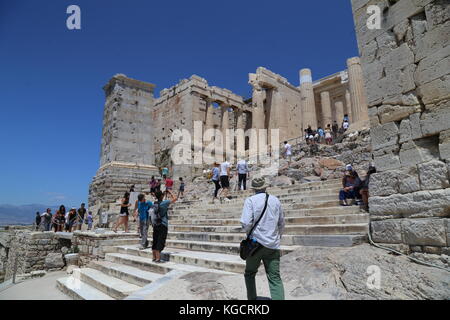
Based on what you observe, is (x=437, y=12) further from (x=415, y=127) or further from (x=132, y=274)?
(x=132, y=274)

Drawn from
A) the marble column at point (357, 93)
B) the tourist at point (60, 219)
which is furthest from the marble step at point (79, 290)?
the marble column at point (357, 93)

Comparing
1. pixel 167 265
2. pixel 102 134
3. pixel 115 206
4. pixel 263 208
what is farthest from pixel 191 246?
pixel 102 134

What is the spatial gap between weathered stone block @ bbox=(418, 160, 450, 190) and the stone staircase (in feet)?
3.72

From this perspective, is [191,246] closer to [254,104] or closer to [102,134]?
[102,134]

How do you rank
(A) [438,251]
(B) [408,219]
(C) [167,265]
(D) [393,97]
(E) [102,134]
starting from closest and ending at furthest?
(A) [438,251] → (B) [408,219] → (D) [393,97] → (C) [167,265] → (E) [102,134]

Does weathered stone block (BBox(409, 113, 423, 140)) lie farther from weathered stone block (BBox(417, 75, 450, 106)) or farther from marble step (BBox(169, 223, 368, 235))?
marble step (BBox(169, 223, 368, 235))

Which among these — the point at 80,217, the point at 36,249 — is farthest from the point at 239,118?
the point at 36,249

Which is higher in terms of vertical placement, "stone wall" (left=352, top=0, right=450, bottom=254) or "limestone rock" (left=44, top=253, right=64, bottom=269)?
"stone wall" (left=352, top=0, right=450, bottom=254)

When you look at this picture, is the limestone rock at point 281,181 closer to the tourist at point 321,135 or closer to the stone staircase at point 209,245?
the stone staircase at point 209,245

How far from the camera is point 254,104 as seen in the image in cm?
2500

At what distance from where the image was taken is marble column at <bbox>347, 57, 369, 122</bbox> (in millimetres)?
18906

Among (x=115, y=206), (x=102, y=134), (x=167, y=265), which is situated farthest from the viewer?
(x=102, y=134)

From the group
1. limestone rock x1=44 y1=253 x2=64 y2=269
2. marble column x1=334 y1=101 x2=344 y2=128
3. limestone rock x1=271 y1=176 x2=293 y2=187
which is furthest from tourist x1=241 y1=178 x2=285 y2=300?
marble column x1=334 y1=101 x2=344 y2=128
